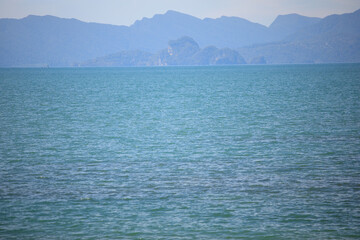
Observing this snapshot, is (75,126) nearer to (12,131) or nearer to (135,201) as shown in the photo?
(12,131)

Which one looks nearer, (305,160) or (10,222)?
(10,222)

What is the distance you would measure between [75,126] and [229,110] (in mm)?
23813

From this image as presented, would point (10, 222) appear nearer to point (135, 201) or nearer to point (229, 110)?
point (135, 201)

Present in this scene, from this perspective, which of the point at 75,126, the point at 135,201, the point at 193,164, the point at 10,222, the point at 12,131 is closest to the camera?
the point at 10,222

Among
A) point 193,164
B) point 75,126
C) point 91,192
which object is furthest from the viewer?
point 75,126

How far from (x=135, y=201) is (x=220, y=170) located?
7334mm

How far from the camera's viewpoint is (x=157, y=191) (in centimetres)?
2211

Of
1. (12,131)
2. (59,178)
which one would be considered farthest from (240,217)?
(12,131)

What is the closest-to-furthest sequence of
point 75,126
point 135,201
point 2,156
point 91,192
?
point 135,201 → point 91,192 → point 2,156 → point 75,126

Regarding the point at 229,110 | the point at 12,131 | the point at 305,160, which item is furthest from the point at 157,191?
the point at 229,110

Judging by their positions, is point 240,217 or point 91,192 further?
point 91,192

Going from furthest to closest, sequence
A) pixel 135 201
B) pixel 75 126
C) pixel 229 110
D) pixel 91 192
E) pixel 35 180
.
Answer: pixel 229 110
pixel 75 126
pixel 35 180
pixel 91 192
pixel 135 201

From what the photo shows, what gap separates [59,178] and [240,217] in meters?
11.5

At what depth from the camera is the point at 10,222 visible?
18219mm
